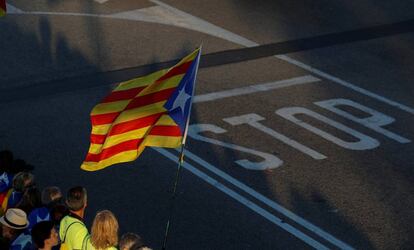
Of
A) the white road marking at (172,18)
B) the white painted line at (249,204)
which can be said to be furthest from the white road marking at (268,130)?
the white road marking at (172,18)

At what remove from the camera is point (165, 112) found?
30.9 feet

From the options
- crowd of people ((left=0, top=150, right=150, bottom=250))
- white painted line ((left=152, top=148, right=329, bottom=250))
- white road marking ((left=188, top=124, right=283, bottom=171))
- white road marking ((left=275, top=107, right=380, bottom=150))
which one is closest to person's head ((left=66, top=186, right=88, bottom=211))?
crowd of people ((left=0, top=150, right=150, bottom=250))

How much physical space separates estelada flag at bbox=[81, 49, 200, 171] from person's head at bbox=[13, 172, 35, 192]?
32.0 inches

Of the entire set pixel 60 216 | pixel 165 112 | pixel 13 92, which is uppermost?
pixel 165 112

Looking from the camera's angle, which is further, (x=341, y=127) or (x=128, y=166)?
(x=341, y=127)

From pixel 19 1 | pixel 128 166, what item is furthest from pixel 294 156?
pixel 19 1

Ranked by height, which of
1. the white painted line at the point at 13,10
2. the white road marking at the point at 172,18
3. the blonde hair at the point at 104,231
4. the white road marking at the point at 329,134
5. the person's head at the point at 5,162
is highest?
the blonde hair at the point at 104,231

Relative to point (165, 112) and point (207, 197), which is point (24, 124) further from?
point (165, 112)

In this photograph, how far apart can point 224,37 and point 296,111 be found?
3.83 metres

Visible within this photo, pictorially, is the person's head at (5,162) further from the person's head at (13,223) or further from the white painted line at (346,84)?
the white painted line at (346,84)

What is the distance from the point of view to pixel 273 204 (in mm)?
12500

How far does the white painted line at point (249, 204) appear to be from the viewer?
38.2ft

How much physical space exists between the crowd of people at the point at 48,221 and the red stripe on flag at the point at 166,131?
0.86 m

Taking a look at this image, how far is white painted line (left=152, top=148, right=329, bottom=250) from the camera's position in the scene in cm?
1165
